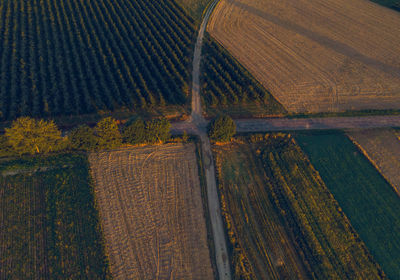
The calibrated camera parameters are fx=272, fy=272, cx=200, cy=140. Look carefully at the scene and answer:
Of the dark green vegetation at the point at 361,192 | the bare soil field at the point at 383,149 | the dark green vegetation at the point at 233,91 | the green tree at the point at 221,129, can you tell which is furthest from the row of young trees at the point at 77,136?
the bare soil field at the point at 383,149

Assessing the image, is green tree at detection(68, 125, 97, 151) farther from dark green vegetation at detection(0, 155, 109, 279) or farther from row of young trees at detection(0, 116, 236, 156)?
dark green vegetation at detection(0, 155, 109, 279)

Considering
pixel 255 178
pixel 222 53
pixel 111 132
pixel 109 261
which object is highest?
pixel 222 53

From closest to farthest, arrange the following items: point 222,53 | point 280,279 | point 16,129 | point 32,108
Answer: point 280,279 → point 16,129 → point 32,108 → point 222,53

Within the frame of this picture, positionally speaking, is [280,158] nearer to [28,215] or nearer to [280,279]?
[280,279]

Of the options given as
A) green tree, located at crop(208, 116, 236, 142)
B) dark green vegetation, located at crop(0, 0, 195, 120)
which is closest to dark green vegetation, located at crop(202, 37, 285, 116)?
dark green vegetation, located at crop(0, 0, 195, 120)

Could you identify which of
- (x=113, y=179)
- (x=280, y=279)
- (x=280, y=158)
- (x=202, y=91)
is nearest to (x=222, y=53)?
(x=202, y=91)

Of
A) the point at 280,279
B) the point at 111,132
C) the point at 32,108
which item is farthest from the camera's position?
the point at 32,108

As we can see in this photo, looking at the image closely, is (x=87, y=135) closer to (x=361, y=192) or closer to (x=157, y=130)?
(x=157, y=130)

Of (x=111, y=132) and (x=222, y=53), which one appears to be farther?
(x=222, y=53)
